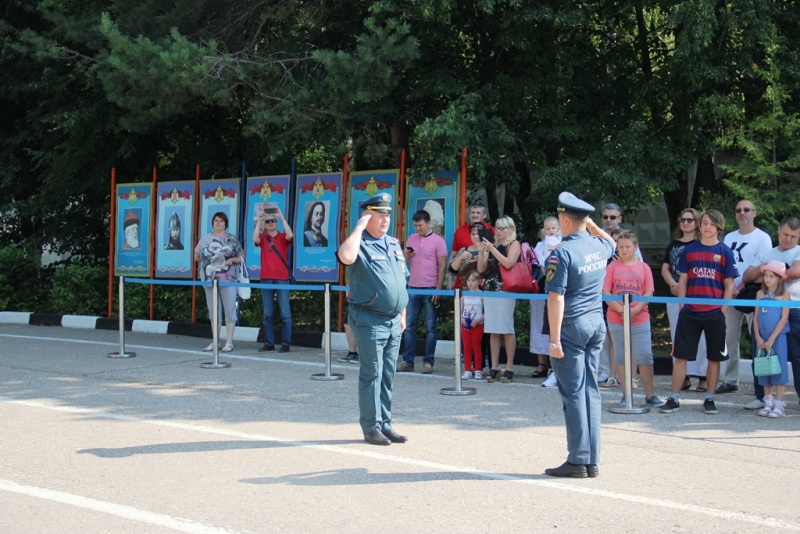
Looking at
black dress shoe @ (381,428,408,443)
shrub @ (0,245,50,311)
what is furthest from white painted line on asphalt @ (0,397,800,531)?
Result: shrub @ (0,245,50,311)

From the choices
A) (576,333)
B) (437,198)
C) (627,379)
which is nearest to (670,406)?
(627,379)

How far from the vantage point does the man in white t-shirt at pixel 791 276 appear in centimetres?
908

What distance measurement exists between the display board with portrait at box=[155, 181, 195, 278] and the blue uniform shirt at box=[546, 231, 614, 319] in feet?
36.9

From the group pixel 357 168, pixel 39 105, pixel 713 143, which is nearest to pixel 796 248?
pixel 713 143

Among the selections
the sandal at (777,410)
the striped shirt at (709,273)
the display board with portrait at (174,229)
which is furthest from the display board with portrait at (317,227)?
the sandal at (777,410)

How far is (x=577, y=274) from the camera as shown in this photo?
662 cm

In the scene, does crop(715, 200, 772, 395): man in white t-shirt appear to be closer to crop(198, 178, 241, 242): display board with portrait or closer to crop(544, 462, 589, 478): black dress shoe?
crop(544, 462, 589, 478): black dress shoe

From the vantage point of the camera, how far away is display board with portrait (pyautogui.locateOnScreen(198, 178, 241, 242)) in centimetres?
1644

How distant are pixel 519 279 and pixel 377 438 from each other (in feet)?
13.3

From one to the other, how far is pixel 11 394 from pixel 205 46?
22.9ft

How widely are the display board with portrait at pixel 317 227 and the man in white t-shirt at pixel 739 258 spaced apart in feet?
20.9

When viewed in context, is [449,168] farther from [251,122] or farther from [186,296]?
[186,296]

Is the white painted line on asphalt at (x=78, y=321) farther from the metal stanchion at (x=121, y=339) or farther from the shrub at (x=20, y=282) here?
the metal stanchion at (x=121, y=339)

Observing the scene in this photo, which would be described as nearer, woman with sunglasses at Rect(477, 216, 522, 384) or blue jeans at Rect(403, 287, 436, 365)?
woman with sunglasses at Rect(477, 216, 522, 384)
